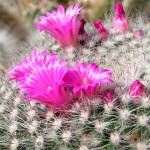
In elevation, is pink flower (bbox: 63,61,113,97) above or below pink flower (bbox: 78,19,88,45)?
below

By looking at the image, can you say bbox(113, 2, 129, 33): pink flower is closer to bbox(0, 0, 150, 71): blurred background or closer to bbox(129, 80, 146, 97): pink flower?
bbox(0, 0, 150, 71): blurred background

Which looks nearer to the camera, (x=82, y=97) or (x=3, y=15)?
(x=82, y=97)

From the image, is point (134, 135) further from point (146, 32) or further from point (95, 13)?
point (95, 13)

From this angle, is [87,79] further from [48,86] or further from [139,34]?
[139,34]

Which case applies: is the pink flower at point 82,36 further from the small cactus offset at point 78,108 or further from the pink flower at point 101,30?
the small cactus offset at point 78,108

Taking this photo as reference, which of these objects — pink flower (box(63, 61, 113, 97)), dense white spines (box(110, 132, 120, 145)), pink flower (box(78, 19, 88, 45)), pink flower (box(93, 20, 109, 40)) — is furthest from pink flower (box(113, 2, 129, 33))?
dense white spines (box(110, 132, 120, 145))

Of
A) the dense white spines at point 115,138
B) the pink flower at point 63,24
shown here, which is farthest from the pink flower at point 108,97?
the pink flower at point 63,24

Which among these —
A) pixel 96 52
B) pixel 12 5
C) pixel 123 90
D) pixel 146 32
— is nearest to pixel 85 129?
pixel 123 90
